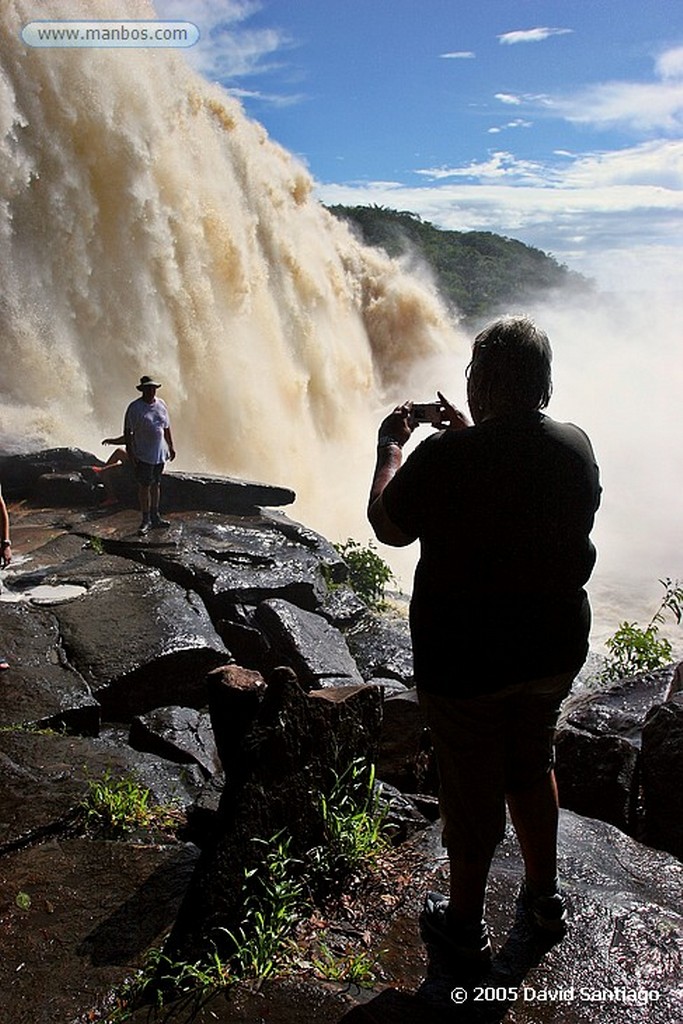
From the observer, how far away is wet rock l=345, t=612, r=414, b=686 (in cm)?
868

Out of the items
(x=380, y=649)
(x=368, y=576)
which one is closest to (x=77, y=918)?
(x=380, y=649)

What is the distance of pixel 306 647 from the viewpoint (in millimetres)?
7828

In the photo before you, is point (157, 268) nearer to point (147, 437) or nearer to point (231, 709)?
point (147, 437)

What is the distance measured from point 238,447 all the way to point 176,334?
2265mm

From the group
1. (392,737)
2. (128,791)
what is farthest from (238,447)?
(128,791)

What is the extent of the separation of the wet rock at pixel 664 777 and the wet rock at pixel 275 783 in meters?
1.45

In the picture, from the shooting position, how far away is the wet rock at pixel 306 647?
7.56 meters

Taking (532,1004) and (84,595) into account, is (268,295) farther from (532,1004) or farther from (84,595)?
(532,1004)

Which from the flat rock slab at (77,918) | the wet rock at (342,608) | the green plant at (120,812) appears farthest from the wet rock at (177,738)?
the wet rock at (342,608)

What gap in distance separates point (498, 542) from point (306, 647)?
5.55 metres

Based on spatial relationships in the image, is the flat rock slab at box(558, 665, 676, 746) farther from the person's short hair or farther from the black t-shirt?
the person's short hair

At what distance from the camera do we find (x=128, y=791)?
404 cm

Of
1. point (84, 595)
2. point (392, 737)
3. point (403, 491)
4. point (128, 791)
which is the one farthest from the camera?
point (84, 595)

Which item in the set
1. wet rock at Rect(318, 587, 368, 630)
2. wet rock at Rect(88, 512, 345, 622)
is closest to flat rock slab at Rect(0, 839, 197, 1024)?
wet rock at Rect(88, 512, 345, 622)
